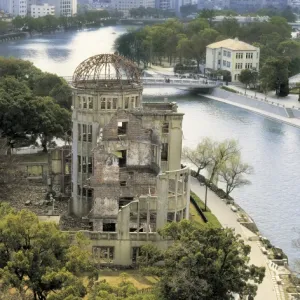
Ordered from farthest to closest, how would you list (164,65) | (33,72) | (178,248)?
(164,65) → (33,72) → (178,248)

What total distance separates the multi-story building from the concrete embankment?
45627mm

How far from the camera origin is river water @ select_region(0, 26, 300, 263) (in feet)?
172

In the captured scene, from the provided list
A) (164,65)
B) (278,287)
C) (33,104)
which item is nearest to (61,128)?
(33,104)

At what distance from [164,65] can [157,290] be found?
11115 cm

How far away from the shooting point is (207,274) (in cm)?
3138

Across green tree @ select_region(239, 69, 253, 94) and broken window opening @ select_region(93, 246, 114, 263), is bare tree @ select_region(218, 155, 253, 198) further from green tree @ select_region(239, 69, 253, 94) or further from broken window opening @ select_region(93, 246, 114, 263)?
green tree @ select_region(239, 69, 253, 94)

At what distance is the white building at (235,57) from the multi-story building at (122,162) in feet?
224

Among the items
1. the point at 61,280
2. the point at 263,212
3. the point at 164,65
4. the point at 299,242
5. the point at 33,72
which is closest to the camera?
the point at 61,280

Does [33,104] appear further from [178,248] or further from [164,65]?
[164,65]

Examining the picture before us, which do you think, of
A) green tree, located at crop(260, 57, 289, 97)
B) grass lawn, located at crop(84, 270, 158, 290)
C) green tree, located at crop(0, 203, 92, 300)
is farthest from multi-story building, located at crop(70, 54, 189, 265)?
green tree, located at crop(260, 57, 289, 97)

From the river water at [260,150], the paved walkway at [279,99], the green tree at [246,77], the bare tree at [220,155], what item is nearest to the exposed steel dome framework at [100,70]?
the bare tree at [220,155]

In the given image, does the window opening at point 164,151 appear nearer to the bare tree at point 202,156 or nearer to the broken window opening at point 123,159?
the broken window opening at point 123,159

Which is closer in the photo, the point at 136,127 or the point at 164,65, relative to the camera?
the point at 136,127

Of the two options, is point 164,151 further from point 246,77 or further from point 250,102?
point 246,77
